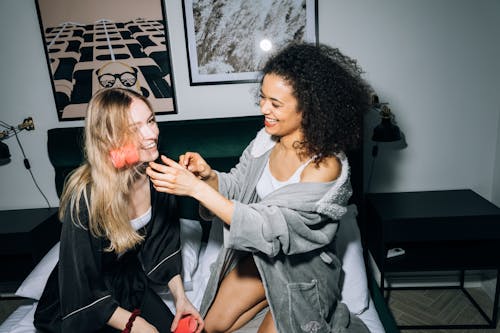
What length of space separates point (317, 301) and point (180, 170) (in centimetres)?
76

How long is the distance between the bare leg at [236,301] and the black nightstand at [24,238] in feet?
4.24

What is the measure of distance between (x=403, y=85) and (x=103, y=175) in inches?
74.5

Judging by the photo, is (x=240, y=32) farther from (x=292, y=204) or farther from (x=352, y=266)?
(x=352, y=266)

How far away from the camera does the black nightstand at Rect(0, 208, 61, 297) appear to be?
7.12 feet

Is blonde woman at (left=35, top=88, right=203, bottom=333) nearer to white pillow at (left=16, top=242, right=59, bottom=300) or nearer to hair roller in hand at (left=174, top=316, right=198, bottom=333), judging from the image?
hair roller in hand at (left=174, top=316, right=198, bottom=333)

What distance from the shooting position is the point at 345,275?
1.80 m

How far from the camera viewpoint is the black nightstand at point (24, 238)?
217 cm

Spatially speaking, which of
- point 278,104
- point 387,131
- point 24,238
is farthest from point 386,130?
point 24,238

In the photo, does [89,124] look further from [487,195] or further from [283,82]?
[487,195]

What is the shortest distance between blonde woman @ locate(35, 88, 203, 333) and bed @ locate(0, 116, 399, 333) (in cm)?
24

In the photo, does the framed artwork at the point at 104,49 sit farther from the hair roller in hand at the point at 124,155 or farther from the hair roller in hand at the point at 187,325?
the hair roller in hand at the point at 187,325

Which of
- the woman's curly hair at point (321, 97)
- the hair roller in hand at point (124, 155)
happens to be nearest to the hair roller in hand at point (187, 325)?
the hair roller in hand at point (124, 155)

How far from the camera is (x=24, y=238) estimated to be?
2.16m

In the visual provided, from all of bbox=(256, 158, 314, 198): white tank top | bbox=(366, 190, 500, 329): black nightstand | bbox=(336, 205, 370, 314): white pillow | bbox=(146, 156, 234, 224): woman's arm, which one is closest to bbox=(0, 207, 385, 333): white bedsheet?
bbox=(336, 205, 370, 314): white pillow
